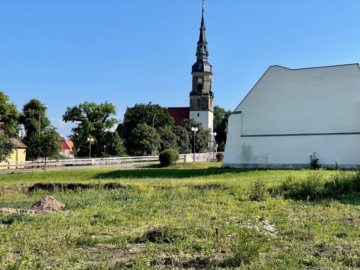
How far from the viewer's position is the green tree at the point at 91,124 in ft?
200

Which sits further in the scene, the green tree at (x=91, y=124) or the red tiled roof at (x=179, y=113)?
the red tiled roof at (x=179, y=113)

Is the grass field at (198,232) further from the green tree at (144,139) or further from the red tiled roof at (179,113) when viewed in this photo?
the red tiled roof at (179,113)

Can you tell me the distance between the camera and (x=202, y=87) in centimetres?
9119

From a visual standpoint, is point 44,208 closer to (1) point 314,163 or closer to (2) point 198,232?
(2) point 198,232

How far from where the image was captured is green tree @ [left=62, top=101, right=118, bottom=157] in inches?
2402

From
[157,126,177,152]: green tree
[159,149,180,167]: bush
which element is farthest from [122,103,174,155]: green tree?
[159,149,180,167]: bush

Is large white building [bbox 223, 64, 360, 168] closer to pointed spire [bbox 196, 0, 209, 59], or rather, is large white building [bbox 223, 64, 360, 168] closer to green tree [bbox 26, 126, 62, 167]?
green tree [bbox 26, 126, 62, 167]

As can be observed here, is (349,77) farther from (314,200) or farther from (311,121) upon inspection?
(314,200)

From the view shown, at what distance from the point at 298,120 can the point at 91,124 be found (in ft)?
136

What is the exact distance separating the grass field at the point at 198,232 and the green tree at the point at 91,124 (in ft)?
160

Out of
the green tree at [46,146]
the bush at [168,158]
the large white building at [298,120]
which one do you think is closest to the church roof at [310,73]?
the large white building at [298,120]

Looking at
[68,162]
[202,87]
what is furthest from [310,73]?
[202,87]

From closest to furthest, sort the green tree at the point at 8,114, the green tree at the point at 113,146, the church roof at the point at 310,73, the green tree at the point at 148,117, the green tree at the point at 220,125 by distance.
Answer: the church roof at the point at 310,73
the green tree at the point at 8,114
the green tree at the point at 113,146
the green tree at the point at 148,117
the green tree at the point at 220,125

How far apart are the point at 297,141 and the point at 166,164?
526 inches
